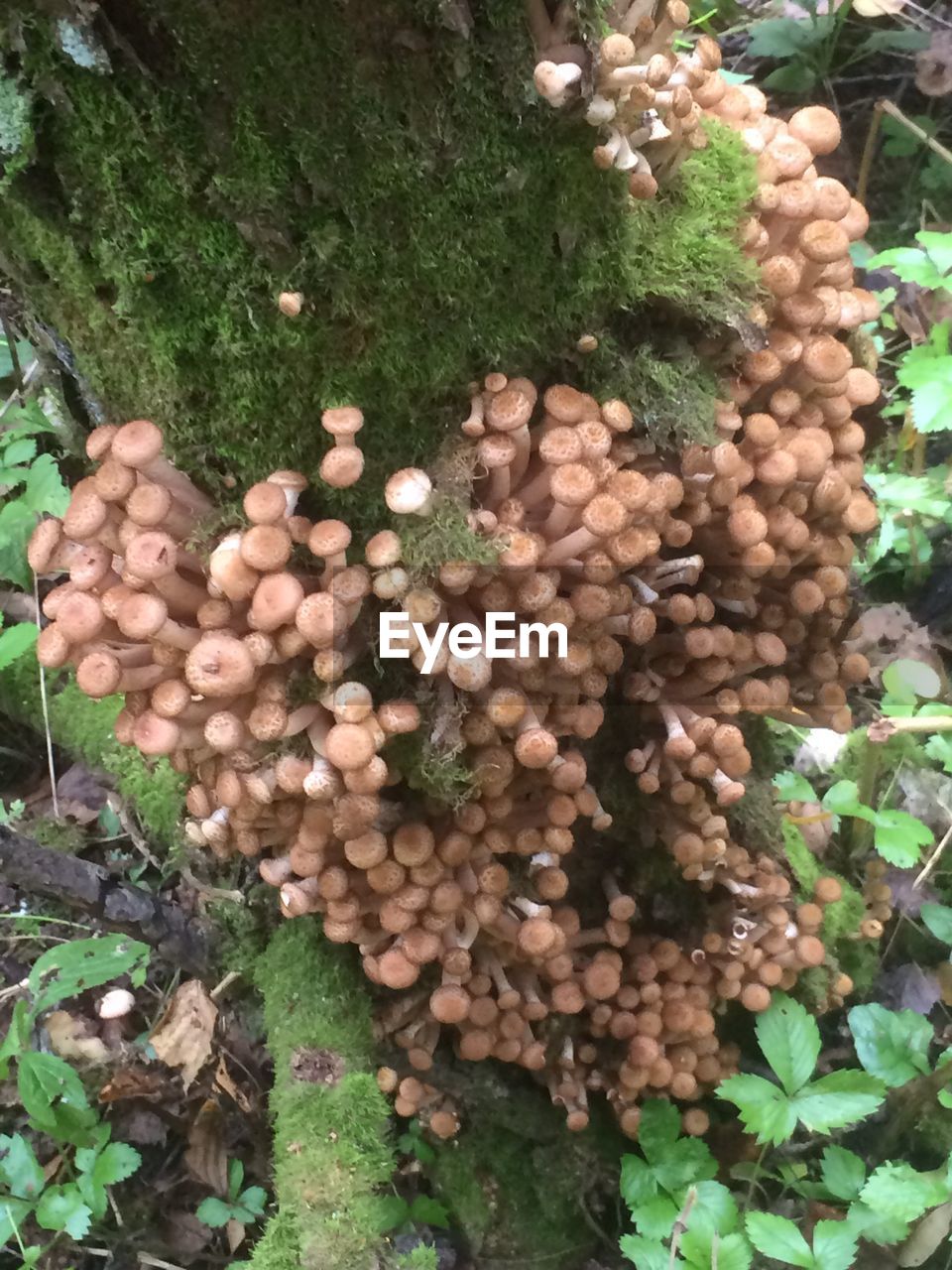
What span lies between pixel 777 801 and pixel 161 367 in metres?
1.99

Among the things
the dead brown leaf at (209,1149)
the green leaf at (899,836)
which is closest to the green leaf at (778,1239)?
the green leaf at (899,836)

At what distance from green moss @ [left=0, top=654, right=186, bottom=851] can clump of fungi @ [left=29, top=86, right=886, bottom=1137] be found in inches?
41.3

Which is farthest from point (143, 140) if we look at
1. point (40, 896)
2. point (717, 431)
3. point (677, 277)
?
point (40, 896)

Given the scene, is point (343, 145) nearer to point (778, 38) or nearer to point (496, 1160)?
point (496, 1160)

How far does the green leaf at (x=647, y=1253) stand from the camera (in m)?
2.18

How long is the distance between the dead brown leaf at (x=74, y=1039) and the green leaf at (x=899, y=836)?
7.71 feet

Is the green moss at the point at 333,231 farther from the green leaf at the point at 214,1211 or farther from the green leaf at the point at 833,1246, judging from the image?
the green leaf at the point at 214,1211

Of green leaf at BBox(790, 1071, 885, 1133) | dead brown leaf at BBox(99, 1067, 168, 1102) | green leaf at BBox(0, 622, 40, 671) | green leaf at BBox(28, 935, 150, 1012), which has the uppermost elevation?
green leaf at BBox(0, 622, 40, 671)

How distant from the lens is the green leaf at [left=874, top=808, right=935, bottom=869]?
8.38 feet

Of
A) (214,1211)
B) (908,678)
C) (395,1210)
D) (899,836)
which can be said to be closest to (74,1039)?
(214,1211)

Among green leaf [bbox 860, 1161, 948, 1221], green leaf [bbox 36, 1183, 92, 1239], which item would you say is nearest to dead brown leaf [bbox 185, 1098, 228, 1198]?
green leaf [bbox 36, 1183, 92, 1239]

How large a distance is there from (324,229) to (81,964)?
181 centimetres

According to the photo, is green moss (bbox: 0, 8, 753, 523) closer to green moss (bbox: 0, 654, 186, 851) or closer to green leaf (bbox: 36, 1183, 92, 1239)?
green moss (bbox: 0, 654, 186, 851)

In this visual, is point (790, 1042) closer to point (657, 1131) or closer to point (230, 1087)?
point (657, 1131)
